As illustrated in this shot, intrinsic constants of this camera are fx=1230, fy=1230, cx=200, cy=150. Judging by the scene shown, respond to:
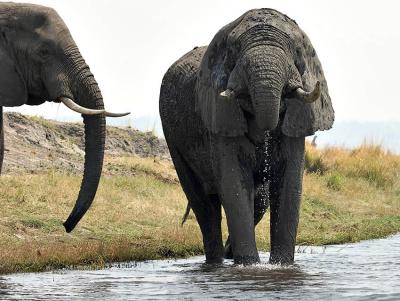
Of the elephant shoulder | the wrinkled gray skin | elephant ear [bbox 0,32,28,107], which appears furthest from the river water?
the elephant shoulder

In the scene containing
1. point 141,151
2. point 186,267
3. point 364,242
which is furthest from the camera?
point 141,151

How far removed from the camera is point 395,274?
12.4 metres

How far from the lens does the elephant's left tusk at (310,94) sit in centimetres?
1226

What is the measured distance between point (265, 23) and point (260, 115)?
112cm

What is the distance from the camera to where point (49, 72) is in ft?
43.0

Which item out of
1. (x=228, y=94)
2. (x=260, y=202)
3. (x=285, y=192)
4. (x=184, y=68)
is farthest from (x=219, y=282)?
(x=184, y=68)

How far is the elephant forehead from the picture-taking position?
12.5m

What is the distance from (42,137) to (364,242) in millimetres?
10006

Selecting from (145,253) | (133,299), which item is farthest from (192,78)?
(133,299)

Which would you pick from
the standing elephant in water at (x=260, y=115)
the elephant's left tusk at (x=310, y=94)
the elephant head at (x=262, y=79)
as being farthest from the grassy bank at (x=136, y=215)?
the elephant's left tusk at (x=310, y=94)

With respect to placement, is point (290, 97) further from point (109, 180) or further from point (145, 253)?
point (109, 180)

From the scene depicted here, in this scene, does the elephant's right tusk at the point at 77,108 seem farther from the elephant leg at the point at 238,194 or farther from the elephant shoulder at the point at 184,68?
the elephant shoulder at the point at 184,68

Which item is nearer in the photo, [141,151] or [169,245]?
[169,245]

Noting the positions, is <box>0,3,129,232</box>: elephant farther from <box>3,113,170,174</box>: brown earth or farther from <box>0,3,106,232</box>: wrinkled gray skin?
<box>3,113,170,174</box>: brown earth
